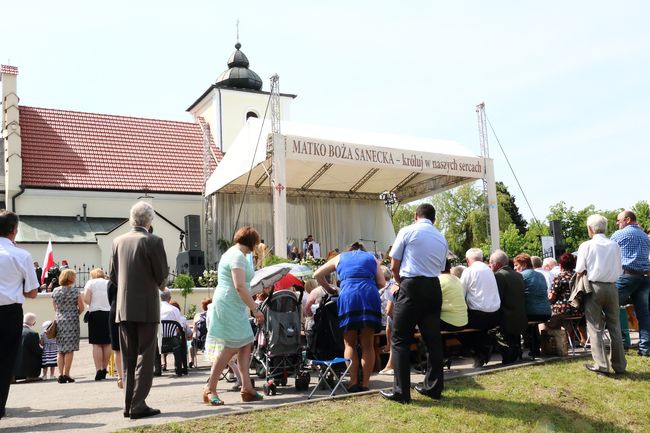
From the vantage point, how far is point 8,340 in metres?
4.96

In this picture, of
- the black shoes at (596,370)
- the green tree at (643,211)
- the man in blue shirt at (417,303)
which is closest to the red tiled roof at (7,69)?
the man in blue shirt at (417,303)

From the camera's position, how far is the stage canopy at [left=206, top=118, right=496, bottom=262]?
15.9 meters

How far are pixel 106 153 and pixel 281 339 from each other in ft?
64.9

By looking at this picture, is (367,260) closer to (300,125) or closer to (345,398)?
(345,398)

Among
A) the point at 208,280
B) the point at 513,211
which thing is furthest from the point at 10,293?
the point at 513,211

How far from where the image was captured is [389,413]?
511 centimetres

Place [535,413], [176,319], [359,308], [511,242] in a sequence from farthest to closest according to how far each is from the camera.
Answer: [511,242], [176,319], [359,308], [535,413]

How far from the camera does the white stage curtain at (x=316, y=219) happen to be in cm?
2120

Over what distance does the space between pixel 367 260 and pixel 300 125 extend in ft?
36.6

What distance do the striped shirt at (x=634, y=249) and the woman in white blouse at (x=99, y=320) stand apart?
651 cm

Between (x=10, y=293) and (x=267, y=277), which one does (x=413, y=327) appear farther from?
(x=10, y=293)

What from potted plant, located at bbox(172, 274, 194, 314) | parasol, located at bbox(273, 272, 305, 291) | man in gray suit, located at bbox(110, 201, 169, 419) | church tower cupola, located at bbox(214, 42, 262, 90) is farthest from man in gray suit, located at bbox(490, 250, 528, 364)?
church tower cupola, located at bbox(214, 42, 262, 90)

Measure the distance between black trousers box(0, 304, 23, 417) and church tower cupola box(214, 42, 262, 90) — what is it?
25.8 metres

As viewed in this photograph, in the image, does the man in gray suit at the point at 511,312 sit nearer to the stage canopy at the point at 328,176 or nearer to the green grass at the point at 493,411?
the green grass at the point at 493,411
